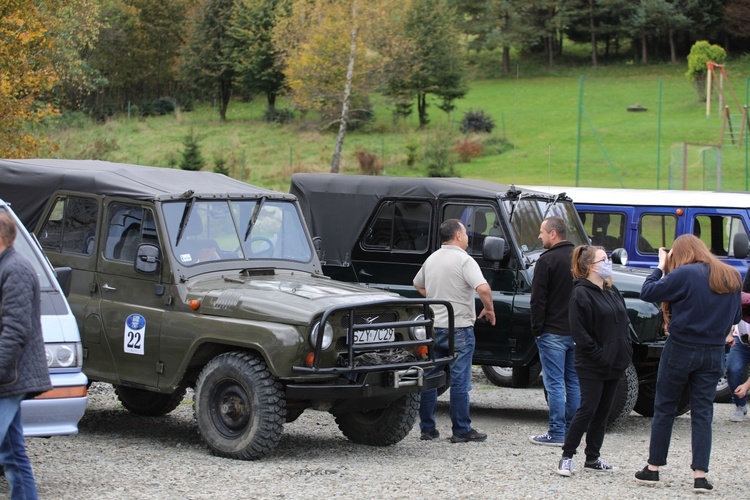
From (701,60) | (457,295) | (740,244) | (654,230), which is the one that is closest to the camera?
(457,295)

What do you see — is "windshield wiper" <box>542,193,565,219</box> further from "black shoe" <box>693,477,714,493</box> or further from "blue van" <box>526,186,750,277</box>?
"black shoe" <box>693,477,714,493</box>

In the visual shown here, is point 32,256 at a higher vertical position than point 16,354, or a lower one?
higher

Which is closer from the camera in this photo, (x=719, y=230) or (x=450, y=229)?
(x=450, y=229)

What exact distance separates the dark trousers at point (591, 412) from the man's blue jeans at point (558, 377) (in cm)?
113

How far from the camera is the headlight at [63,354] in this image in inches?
272

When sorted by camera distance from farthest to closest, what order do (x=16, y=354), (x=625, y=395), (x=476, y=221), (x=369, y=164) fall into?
1. (x=369, y=164)
2. (x=476, y=221)
3. (x=625, y=395)
4. (x=16, y=354)

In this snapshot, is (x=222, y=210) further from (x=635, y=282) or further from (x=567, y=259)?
(x=635, y=282)

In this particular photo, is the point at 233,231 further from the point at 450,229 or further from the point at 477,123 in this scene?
the point at 477,123

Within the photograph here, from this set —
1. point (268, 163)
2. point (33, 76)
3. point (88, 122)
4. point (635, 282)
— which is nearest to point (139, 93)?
point (88, 122)

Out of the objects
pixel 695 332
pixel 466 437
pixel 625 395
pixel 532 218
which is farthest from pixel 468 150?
pixel 695 332

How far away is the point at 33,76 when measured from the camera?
20578mm

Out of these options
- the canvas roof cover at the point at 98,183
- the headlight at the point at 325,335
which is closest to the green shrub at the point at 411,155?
the canvas roof cover at the point at 98,183

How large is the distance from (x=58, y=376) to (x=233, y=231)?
8.80 ft

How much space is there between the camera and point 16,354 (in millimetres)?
5730
